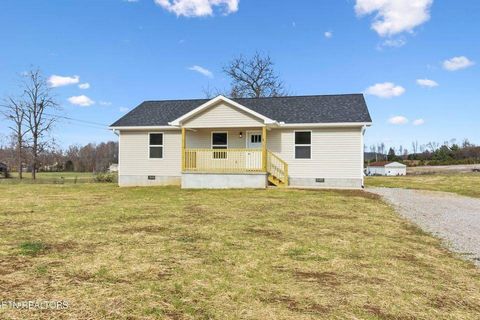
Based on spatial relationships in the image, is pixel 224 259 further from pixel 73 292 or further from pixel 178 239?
pixel 73 292

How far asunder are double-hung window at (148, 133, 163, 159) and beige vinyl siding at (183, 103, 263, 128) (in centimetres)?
234

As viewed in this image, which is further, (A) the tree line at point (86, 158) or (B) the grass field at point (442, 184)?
(A) the tree line at point (86, 158)

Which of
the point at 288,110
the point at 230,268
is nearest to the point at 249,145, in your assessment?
the point at 288,110

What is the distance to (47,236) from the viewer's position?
6062 millimetres

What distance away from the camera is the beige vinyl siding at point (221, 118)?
15.3m

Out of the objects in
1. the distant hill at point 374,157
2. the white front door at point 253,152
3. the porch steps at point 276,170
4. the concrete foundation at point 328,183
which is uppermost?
the distant hill at point 374,157

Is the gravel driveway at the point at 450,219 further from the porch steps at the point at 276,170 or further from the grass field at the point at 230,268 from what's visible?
the porch steps at the point at 276,170

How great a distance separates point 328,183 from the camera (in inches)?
614

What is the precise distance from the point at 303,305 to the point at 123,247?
3.20 m

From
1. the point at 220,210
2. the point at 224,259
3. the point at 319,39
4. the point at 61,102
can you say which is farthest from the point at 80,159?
the point at 224,259

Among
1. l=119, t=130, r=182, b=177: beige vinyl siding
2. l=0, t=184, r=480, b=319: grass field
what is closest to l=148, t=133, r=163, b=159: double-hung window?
l=119, t=130, r=182, b=177: beige vinyl siding

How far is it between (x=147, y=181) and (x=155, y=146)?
182 centimetres

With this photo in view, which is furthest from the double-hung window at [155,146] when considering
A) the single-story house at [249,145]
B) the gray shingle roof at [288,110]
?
the gray shingle roof at [288,110]

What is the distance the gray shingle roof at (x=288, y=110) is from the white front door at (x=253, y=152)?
1164 mm
